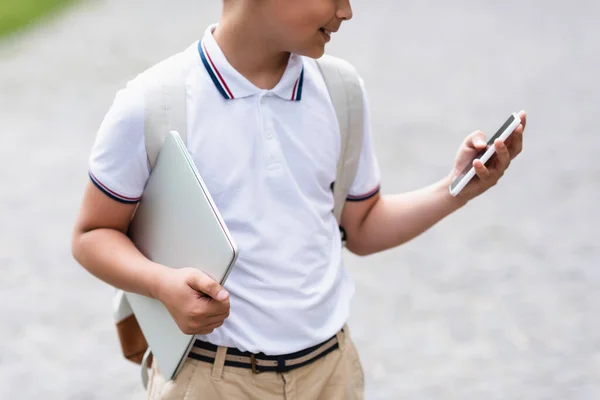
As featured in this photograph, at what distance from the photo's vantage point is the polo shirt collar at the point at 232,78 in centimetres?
180

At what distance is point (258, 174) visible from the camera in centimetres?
181

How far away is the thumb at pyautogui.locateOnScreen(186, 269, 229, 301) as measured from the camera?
1.61 meters

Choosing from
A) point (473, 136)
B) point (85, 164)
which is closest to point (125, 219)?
point (473, 136)

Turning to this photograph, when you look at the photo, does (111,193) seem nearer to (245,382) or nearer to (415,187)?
(245,382)

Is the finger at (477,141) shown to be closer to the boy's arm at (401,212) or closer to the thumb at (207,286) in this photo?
the boy's arm at (401,212)

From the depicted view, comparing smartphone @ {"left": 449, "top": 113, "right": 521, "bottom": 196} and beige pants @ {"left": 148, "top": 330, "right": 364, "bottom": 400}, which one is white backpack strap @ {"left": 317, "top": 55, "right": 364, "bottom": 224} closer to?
smartphone @ {"left": 449, "top": 113, "right": 521, "bottom": 196}

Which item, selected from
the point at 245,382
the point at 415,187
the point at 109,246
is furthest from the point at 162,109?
the point at 415,187

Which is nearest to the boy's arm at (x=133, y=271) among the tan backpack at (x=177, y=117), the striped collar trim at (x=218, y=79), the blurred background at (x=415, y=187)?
the tan backpack at (x=177, y=117)

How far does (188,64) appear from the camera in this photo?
5.97 ft

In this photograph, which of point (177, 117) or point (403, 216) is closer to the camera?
point (177, 117)

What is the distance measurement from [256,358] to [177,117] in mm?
446

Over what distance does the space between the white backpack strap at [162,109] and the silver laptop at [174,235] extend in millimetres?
25

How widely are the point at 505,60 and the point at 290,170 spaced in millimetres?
4240

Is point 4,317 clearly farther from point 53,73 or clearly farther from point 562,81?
point 562,81
